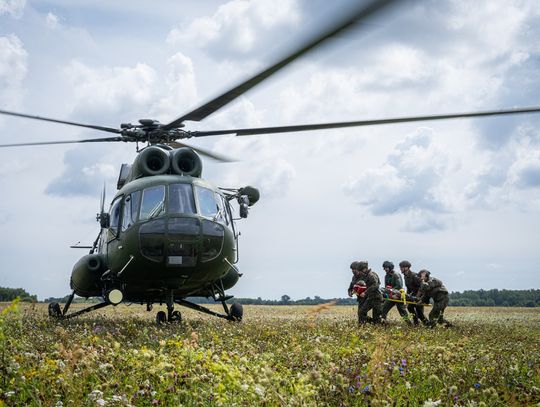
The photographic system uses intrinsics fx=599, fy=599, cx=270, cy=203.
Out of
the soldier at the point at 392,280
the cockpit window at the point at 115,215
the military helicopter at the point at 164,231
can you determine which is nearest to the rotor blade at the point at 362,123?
the military helicopter at the point at 164,231

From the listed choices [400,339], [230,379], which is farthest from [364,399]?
[400,339]

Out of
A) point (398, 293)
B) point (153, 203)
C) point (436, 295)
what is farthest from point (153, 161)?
point (436, 295)

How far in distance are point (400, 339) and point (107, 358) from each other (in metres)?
5.49

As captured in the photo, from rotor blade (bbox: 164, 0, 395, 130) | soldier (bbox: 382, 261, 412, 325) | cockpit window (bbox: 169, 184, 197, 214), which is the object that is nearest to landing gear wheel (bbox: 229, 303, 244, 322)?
cockpit window (bbox: 169, 184, 197, 214)

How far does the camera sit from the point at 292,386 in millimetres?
4734

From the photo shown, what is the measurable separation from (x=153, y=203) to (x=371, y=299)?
5.70m

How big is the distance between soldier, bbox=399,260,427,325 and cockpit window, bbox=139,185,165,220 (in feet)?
23.3

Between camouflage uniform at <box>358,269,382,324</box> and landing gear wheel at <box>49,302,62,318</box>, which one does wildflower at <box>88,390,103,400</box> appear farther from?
landing gear wheel at <box>49,302,62,318</box>

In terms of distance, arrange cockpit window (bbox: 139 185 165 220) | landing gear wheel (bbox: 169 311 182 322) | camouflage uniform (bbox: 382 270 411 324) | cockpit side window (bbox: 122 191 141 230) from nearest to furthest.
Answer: cockpit window (bbox: 139 185 165 220)
cockpit side window (bbox: 122 191 141 230)
landing gear wheel (bbox: 169 311 182 322)
camouflage uniform (bbox: 382 270 411 324)

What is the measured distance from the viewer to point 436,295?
50.7 ft

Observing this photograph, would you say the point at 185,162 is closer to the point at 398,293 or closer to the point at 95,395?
the point at 398,293

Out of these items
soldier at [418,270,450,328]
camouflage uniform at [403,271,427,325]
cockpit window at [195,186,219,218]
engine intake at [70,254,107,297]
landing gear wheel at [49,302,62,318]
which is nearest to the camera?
cockpit window at [195,186,219,218]

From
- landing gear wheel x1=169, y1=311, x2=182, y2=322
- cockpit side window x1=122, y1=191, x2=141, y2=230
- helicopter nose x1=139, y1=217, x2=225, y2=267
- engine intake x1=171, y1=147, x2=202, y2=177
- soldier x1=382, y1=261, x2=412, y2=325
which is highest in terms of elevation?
engine intake x1=171, y1=147, x2=202, y2=177

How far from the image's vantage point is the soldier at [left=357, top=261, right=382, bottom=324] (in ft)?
47.0
